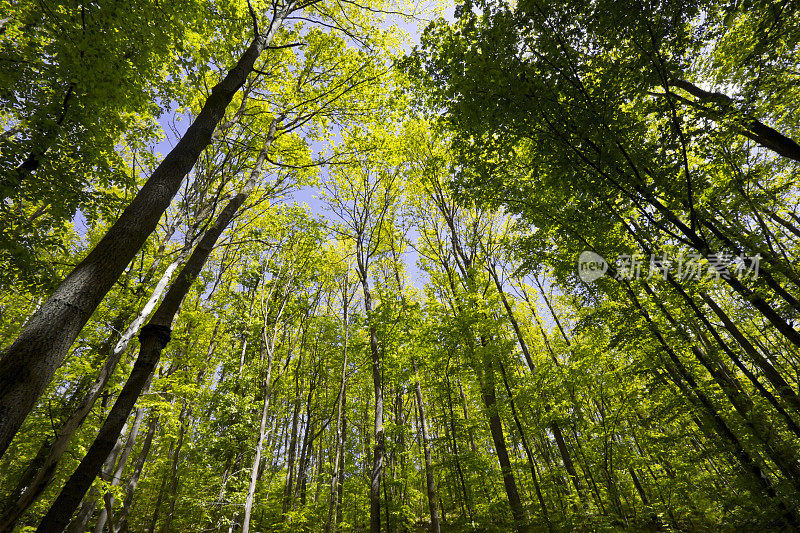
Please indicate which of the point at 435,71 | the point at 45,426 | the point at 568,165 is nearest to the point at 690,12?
→ the point at 568,165

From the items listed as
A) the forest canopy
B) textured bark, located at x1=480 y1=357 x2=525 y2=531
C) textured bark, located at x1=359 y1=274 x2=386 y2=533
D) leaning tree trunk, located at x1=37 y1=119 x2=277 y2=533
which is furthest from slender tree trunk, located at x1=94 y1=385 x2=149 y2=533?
textured bark, located at x1=480 y1=357 x2=525 y2=531

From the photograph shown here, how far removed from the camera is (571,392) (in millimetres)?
8031

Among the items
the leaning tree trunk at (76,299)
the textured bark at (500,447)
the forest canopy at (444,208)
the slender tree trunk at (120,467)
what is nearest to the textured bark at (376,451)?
the forest canopy at (444,208)

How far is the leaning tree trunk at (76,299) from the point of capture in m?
1.72

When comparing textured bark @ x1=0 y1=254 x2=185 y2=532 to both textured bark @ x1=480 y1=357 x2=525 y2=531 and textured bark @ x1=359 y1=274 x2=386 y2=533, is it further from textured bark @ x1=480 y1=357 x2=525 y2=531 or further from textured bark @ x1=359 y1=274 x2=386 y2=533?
textured bark @ x1=480 y1=357 x2=525 y2=531

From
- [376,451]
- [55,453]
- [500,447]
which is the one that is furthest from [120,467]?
[500,447]

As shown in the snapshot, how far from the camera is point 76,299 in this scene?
2074 mm

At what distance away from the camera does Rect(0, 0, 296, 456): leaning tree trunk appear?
172 centimetres

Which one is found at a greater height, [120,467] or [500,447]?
[120,467]

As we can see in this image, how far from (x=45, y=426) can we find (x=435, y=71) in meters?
11.6

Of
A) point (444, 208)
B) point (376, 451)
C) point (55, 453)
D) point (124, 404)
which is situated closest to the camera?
point (124, 404)

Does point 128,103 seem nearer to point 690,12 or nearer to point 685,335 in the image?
point 690,12

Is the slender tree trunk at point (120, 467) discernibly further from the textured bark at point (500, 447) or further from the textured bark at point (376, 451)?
the textured bark at point (500, 447)

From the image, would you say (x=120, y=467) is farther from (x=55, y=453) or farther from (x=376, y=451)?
(x=55, y=453)
